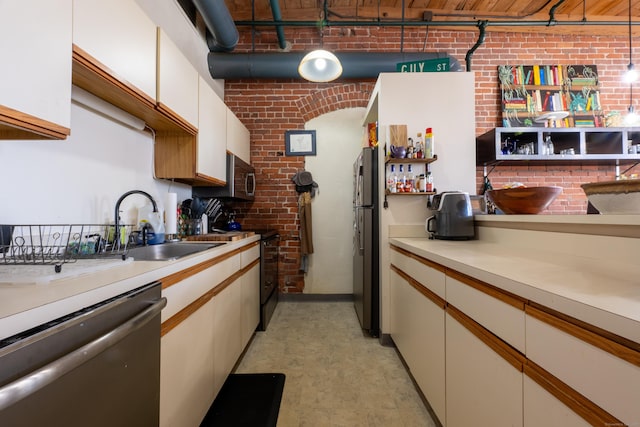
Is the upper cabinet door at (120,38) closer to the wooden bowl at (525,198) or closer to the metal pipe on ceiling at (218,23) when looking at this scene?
the metal pipe on ceiling at (218,23)

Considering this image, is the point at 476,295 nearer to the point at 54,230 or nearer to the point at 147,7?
the point at 54,230

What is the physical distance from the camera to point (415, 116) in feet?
7.51

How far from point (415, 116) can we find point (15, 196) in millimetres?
2456

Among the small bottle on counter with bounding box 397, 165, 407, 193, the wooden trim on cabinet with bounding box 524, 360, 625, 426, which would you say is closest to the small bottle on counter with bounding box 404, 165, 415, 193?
the small bottle on counter with bounding box 397, 165, 407, 193

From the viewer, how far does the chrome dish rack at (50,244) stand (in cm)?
92

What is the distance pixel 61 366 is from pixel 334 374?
1.64 m

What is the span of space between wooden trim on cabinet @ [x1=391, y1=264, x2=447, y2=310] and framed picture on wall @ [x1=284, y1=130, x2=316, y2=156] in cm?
197

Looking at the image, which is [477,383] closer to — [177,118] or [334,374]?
[334,374]

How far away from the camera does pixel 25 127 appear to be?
2.81 feet

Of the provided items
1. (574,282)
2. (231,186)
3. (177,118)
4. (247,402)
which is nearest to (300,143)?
(231,186)

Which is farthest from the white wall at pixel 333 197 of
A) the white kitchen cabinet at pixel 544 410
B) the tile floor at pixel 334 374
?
the white kitchen cabinet at pixel 544 410

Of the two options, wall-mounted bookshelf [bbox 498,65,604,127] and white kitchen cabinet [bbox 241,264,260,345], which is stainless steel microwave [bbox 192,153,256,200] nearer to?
white kitchen cabinet [bbox 241,264,260,345]

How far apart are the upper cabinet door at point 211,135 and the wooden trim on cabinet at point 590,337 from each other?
6.64ft

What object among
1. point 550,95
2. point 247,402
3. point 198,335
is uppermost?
point 550,95
